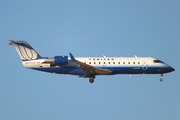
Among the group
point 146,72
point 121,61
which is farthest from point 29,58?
point 146,72

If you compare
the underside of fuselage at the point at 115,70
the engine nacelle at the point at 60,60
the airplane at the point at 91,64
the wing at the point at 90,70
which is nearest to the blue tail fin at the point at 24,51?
the airplane at the point at 91,64

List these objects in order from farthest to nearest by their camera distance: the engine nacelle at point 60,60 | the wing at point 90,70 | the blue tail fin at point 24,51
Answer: the blue tail fin at point 24,51, the engine nacelle at point 60,60, the wing at point 90,70

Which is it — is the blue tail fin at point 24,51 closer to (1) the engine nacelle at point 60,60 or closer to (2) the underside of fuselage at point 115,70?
(2) the underside of fuselage at point 115,70

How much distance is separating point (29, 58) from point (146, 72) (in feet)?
52.7

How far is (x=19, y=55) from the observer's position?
39688mm

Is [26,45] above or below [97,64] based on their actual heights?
above

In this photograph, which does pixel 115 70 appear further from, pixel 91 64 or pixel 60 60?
pixel 60 60

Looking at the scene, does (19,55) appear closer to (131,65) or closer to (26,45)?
(26,45)

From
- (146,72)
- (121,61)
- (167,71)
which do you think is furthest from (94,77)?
(167,71)

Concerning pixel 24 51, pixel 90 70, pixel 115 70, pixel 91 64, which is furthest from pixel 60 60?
pixel 115 70

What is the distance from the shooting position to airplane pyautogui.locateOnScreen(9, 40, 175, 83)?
38.9 m

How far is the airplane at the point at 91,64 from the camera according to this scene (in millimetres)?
38938

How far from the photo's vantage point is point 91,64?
39.4 meters

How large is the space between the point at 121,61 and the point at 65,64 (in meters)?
7.55
